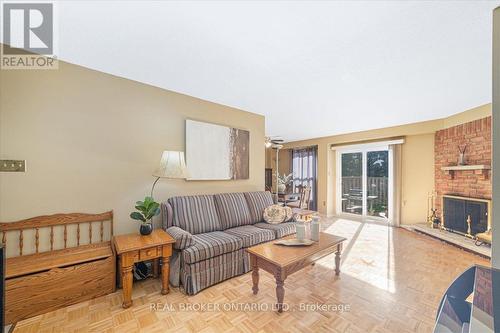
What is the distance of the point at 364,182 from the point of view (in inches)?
217

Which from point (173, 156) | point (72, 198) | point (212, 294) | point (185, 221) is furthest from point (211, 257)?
point (72, 198)

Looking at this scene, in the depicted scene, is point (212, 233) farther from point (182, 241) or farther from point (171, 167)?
point (171, 167)

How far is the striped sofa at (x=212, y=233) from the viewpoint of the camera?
2.09 m

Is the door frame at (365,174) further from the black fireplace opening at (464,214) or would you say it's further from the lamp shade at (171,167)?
the lamp shade at (171,167)

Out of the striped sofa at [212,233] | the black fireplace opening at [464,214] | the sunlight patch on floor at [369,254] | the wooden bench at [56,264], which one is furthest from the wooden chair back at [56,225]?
the black fireplace opening at [464,214]

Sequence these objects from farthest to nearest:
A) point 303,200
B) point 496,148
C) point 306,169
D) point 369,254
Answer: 1. point 306,169
2. point 303,200
3. point 369,254
4. point 496,148

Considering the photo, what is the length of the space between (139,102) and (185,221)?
5.36ft

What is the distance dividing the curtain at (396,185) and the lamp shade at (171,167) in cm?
489

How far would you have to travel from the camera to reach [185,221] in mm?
2545

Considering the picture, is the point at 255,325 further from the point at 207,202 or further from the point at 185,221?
the point at 207,202

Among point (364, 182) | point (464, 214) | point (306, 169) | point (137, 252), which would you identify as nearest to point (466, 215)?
point (464, 214)

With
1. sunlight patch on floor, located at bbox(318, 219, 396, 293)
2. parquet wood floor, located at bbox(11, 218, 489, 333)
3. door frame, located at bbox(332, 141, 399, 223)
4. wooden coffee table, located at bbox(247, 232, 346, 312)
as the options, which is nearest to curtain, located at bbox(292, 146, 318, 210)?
door frame, located at bbox(332, 141, 399, 223)

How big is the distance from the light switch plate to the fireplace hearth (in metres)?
6.21

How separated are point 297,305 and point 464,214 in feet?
12.7
